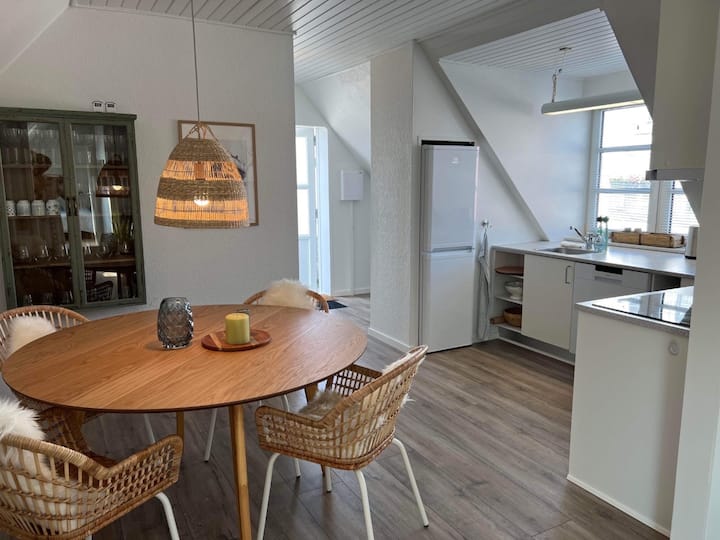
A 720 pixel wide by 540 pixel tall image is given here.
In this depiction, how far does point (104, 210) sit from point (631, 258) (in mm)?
3637

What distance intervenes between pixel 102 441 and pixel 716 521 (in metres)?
2.91

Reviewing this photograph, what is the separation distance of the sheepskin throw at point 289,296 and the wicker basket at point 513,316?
2.30 meters

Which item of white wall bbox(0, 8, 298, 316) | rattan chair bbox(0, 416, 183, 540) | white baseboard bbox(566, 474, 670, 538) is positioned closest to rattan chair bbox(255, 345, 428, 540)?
rattan chair bbox(0, 416, 183, 540)

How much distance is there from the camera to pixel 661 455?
2.13 m

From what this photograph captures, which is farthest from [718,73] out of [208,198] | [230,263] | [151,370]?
[230,263]

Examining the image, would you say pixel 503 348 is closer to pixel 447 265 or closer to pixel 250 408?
pixel 447 265

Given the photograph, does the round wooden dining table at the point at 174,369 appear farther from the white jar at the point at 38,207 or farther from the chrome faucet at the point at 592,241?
the chrome faucet at the point at 592,241

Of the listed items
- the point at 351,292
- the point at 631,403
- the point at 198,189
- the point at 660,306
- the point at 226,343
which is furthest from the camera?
the point at 351,292

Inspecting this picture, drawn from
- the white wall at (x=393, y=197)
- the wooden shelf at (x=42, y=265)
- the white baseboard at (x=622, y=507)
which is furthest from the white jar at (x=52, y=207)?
the white baseboard at (x=622, y=507)

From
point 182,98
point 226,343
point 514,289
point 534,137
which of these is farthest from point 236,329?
point 534,137

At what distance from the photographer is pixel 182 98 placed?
138 inches

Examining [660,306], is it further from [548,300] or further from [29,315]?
[29,315]

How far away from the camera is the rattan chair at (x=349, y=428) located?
173cm

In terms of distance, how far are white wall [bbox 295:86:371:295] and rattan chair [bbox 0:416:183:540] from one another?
16.6 ft
